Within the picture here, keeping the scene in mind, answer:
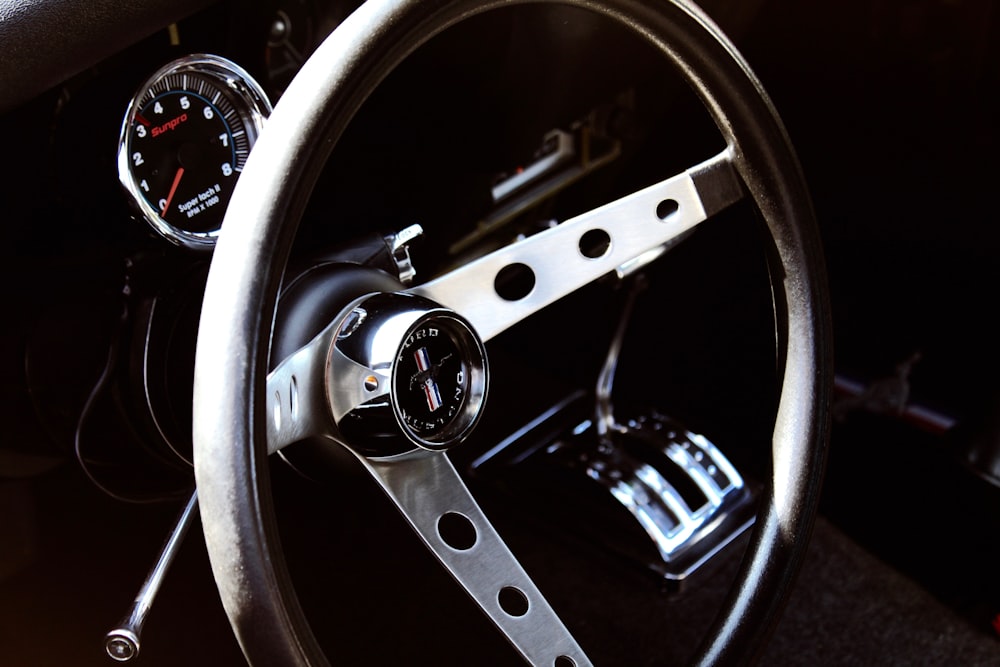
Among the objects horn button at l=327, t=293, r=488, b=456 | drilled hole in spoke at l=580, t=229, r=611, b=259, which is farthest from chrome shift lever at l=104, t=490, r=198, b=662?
drilled hole in spoke at l=580, t=229, r=611, b=259

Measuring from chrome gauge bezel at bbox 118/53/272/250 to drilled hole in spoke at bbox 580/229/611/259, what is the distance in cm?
34

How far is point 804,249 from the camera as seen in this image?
35.6 inches

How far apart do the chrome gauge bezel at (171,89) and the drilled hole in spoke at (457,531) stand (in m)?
0.35

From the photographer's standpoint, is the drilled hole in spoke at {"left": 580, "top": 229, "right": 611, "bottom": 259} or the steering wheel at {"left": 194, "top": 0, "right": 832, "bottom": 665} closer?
the steering wheel at {"left": 194, "top": 0, "right": 832, "bottom": 665}

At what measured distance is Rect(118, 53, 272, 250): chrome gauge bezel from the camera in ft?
3.01

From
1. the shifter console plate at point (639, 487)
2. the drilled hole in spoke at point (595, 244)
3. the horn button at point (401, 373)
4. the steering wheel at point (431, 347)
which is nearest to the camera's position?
the steering wheel at point (431, 347)

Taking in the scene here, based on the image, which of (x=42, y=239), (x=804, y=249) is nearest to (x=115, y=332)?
(x=42, y=239)

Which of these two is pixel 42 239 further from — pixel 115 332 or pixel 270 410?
pixel 270 410

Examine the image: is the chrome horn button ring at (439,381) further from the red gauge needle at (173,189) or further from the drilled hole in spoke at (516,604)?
the red gauge needle at (173,189)

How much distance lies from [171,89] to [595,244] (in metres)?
0.41

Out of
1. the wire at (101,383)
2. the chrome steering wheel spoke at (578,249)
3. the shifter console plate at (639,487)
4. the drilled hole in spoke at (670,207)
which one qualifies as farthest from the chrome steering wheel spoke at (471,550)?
the shifter console plate at (639,487)

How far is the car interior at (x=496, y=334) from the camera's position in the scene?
0.76 metres

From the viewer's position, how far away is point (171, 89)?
958 mm

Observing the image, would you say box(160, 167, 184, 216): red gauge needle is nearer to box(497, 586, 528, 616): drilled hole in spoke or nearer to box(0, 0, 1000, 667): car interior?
box(0, 0, 1000, 667): car interior
